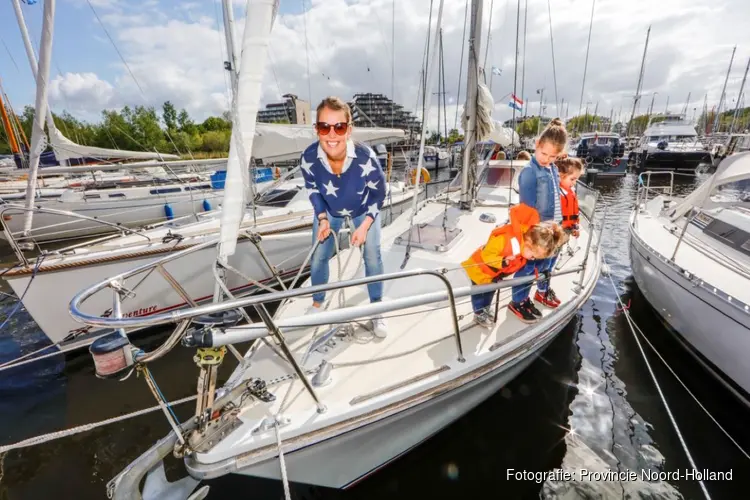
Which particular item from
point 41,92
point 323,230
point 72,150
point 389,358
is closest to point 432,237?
point 323,230

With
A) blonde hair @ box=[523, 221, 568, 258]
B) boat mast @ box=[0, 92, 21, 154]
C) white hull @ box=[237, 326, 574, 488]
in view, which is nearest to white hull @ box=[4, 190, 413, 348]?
white hull @ box=[237, 326, 574, 488]

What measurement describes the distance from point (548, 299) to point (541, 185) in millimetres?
1249

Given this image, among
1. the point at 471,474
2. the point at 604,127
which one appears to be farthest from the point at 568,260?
the point at 604,127

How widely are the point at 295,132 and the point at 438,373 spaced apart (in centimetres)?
466

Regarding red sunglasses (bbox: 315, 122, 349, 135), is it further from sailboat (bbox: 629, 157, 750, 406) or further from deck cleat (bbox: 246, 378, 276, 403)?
sailboat (bbox: 629, 157, 750, 406)

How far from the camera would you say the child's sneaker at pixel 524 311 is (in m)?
3.40

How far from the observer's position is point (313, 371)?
8.71 feet

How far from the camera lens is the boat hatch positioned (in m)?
4.59

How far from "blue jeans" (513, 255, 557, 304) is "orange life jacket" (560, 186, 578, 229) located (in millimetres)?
830

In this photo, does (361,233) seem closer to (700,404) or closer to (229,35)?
(700,404)

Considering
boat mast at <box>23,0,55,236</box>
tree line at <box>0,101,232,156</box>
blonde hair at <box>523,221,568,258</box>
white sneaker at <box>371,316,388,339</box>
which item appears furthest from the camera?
tree line at <box>0,101,232,156</box>

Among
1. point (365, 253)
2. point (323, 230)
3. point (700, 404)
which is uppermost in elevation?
point (323, 230)

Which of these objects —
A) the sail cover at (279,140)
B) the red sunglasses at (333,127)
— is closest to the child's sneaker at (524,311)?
the red sunglasses at (333,127)

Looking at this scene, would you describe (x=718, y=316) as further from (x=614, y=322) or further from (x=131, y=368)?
(x=131, y=368)
